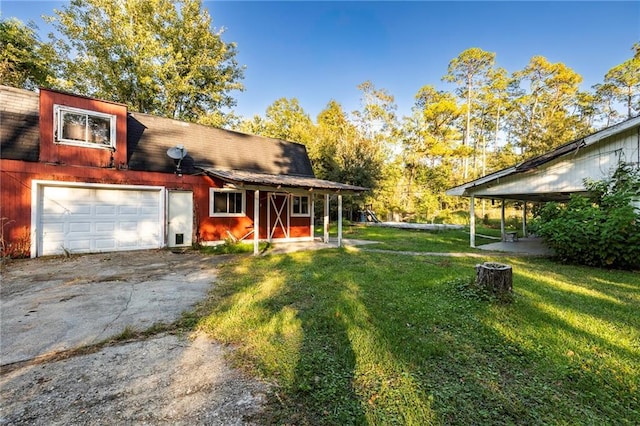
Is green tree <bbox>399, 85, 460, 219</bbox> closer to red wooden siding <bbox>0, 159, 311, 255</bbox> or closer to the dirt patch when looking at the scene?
red wooden siding <bbox>0, 159, 311, 255</bbox>

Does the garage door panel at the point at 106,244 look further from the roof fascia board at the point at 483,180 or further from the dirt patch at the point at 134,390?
the roof fascia board at the point at 483,180

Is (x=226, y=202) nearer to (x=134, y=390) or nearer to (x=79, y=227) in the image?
(x=79, y=227)

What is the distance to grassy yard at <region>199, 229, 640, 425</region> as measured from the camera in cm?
202

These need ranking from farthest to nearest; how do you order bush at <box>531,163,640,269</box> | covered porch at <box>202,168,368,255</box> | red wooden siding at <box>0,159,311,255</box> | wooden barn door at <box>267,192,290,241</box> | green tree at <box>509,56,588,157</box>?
green tree at <box>509,56,588,157</box>, wooden barn door at <box>267,192,290,241</box>, covered porch at <box>202,168,368,255</box>, red wooden siding at <box>0,159,311,255</box>, bush at <box>531,163,640,269</box>

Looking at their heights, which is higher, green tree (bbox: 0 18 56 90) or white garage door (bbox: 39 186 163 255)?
green tree (bbox: 0 18 56 90)

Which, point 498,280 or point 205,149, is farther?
point 205,149

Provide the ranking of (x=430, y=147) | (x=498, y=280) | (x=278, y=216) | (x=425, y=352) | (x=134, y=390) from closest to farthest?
(x=134, y=390)
(x=425, y=352)
(x=498, y=280)
(x=278, y=216)
(x=430, y=147)

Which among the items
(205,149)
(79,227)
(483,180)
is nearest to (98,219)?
(79,227)

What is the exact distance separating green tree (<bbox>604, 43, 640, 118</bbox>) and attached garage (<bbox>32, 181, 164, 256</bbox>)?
3226cm

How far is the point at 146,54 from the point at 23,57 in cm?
634

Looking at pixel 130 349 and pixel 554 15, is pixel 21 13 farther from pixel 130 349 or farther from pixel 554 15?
pixel 554 15

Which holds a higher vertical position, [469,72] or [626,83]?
[469,72]

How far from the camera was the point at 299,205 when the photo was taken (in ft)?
40.3

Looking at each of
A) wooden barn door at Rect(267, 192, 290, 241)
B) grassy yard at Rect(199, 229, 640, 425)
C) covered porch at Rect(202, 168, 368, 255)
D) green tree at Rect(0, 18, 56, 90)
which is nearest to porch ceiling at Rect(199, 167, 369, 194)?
covered porch at Rect(202, 168, 368, 255)
